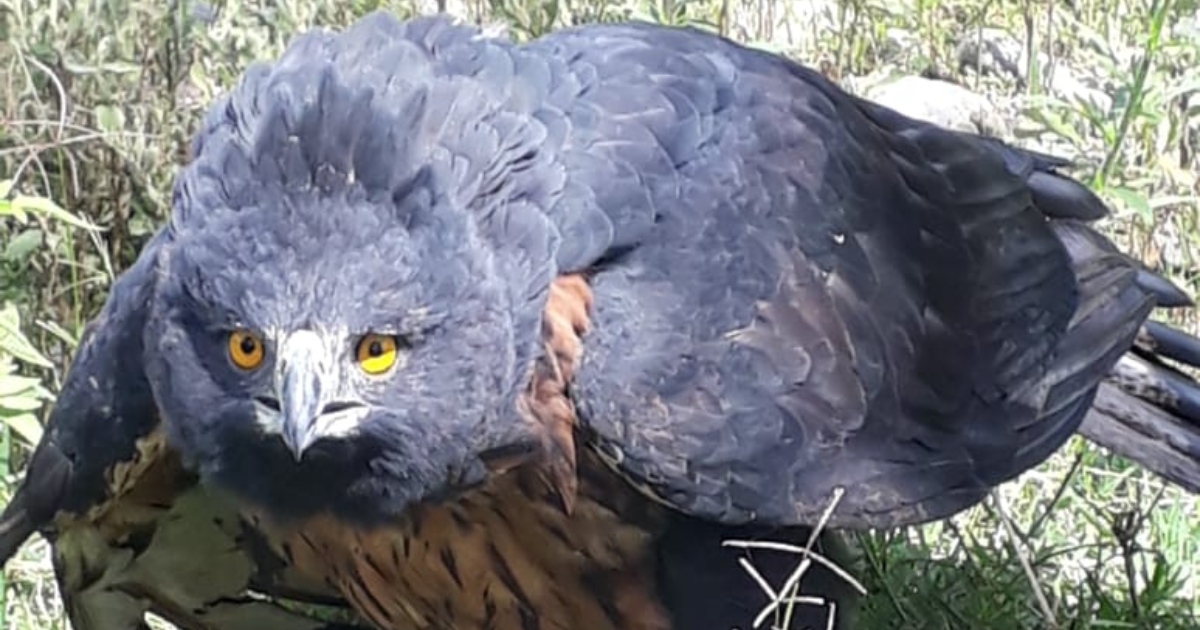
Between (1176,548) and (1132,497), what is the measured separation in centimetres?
30

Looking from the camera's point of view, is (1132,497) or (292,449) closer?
(292,449)

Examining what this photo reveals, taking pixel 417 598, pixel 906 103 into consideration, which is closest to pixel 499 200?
pixel 417 598

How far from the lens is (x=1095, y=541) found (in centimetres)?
676

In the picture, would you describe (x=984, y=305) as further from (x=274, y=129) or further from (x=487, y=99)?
(x=274, y=129)

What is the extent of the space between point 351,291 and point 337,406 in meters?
0.19

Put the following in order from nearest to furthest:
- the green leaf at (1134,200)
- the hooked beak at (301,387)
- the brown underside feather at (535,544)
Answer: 1. the hooked beak at (301,387)
2. the brown underside feather at (535,544)
3. the green leaf at (1134,200)

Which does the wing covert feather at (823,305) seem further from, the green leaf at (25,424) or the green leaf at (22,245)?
the green leaf at (22,245)

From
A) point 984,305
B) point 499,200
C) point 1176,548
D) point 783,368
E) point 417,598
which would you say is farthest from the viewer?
point 1176,548

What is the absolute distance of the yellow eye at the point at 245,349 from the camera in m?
4.44

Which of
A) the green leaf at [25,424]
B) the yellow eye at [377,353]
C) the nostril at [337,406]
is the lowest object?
the green leaf at [25,424]

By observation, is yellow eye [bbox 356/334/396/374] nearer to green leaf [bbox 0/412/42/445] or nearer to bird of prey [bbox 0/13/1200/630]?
bird of prey [bbox 0/13/1200/630]

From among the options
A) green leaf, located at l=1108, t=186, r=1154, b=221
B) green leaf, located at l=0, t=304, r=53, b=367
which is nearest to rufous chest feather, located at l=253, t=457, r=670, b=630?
green leaf, located at l=0, t=304, r=53, b=367

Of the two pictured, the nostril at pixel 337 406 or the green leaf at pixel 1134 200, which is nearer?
the nostril at pixel 337 406

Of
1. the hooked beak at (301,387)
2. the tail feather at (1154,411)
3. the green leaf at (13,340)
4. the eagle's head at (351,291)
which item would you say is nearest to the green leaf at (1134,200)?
the tail feather at (1154,411)
